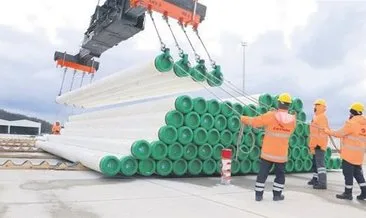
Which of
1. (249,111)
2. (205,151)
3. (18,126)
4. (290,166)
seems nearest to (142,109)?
(205,151)

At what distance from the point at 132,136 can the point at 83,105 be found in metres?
6.06

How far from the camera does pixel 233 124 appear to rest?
28.2ft

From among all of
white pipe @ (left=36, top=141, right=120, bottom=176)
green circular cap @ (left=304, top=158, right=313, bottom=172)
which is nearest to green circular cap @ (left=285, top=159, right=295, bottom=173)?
green circular cap @ (left=304, top=158, right=313, bottom=172)

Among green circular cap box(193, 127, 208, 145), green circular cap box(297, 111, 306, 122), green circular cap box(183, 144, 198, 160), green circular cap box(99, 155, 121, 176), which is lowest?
green circular cap box(99, 155, 121, 176)

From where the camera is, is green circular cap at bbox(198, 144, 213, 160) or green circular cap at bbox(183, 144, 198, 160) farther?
green circular cap at bbox(198, 144, 213, 160)

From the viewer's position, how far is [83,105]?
46.9ft

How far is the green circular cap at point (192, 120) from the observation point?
8016mm

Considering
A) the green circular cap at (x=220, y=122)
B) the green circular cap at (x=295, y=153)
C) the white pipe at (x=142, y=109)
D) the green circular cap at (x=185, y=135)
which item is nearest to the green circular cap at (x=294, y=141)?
the green circular cap at (x=295, y=153)

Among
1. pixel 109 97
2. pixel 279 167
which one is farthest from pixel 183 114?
pixel 109 97

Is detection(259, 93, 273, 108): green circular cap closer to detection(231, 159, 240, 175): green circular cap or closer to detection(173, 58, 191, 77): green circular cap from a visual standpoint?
detection(231, 159, 240, 175): green circular cap

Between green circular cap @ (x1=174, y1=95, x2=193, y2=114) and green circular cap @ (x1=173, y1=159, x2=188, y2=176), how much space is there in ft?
3.36

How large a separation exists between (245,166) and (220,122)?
130 centimetres

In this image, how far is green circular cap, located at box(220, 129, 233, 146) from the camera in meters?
8.45

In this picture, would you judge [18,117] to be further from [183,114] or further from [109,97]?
[183,114]
